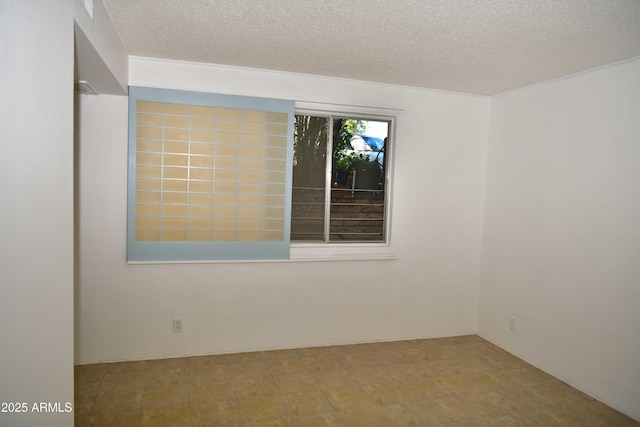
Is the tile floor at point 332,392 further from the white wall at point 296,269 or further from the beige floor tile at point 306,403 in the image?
the white wall at point 296,269

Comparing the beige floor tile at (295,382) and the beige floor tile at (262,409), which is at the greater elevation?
the beige floor tile at (295,382)

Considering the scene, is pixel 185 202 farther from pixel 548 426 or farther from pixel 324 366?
pixel 548 426

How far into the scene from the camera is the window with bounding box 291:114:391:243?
3.64 m

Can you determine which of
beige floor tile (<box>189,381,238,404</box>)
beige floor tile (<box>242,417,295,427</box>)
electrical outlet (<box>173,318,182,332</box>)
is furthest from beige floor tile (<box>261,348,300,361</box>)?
beige floor tile (<box>242,417,295,427</box>)

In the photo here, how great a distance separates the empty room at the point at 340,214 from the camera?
2.28 m

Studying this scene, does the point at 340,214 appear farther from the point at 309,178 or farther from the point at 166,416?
the point at 166,416

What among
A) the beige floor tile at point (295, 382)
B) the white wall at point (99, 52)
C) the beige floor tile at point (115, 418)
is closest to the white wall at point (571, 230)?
the beige floor tile at point (295, 382)

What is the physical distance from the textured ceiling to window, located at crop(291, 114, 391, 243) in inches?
21.3

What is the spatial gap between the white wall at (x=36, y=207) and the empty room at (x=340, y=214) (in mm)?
17

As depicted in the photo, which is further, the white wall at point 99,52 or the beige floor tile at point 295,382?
the beige floor tile at point 295,382

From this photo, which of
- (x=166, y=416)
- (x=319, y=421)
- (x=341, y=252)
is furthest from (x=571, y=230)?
(x=166, y=416)

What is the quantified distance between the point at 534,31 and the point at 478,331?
288 centimetres

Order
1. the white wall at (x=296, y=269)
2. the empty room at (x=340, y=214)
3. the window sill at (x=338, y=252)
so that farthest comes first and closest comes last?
the window sill at (x=338, y=252) → the white wall at (x=296, y=269) → the empty room at (x=340, y=214)

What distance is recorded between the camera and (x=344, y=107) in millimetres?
3604
